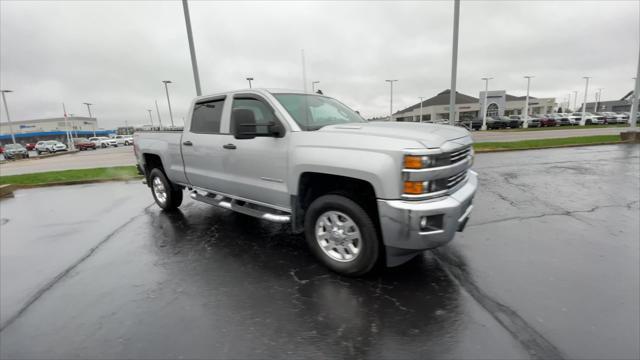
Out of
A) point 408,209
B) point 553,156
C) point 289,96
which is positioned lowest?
point 553,156

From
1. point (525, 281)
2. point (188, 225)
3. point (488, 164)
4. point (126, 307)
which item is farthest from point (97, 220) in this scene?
point (488, 164)

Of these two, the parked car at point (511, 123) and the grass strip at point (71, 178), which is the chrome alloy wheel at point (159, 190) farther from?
the parked car at point (511, 123)

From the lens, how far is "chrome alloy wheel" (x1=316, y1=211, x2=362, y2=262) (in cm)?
325

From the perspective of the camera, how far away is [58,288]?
3.40 m

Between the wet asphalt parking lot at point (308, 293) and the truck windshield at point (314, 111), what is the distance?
1.63m

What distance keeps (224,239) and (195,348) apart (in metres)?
2.25

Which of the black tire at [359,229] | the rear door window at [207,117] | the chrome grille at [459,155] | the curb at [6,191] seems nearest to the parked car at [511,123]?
the chrome grille at [459,155]

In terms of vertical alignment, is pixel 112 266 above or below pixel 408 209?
below

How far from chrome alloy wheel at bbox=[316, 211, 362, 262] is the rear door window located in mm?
2223

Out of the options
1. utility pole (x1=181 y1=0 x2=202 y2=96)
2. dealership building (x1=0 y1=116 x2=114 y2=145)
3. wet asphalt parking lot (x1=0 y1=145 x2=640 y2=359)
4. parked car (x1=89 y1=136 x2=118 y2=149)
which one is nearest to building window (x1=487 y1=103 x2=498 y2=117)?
utility pole (x1=181 y1=0 x2=202 y2=96)

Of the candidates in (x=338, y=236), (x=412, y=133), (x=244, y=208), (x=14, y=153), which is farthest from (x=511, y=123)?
(x=14, y=153)

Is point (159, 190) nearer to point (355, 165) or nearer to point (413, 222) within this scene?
point (355, 165)

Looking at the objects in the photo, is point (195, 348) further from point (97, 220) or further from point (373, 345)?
point (97, 220)

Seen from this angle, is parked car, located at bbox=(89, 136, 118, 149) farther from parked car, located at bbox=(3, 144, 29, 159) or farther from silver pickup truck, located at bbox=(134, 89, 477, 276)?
silver pickup truck, located at bbox=(134, 89, 477, 276)
